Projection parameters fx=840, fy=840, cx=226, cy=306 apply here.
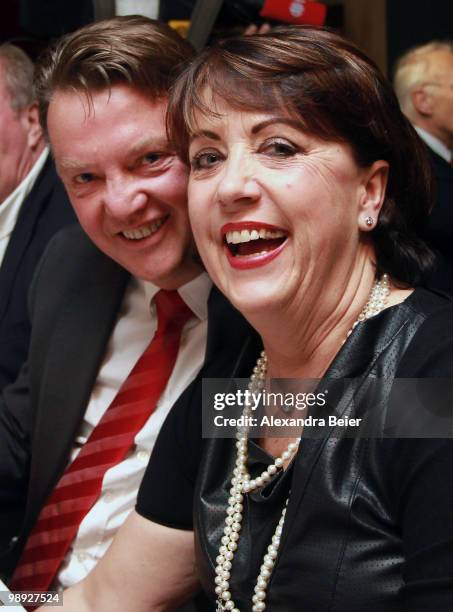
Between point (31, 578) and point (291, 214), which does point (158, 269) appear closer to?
point (291, 214)

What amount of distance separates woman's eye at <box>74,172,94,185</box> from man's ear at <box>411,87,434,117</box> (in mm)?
2570

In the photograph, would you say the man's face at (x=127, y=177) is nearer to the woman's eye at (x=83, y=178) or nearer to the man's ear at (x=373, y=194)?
the woman's eye at (x=83, y=178)

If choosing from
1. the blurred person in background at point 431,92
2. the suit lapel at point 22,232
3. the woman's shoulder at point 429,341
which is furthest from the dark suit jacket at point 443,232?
the blurred person in background at point 431,92

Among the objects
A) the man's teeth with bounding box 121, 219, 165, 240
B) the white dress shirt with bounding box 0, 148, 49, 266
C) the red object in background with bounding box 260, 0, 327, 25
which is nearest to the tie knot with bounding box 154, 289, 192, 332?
the man's teeth with bounding box 121, 219, 165, 240

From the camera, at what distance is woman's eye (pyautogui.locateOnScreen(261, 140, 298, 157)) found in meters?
1.16

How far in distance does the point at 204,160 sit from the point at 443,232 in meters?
0.84

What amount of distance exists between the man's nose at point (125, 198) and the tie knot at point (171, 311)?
7.5 inches

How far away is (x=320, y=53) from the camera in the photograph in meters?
1.18

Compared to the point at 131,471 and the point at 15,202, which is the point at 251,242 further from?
the point at 15,202

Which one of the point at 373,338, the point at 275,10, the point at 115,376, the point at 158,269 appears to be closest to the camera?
the point at 373,338

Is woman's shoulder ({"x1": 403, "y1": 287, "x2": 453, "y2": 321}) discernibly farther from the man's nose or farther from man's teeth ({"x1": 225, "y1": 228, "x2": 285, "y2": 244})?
the man's nose

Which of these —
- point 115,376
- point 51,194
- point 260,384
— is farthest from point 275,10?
point 260,384

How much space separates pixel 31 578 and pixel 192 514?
1.71 feet

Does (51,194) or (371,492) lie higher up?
(371,492)
